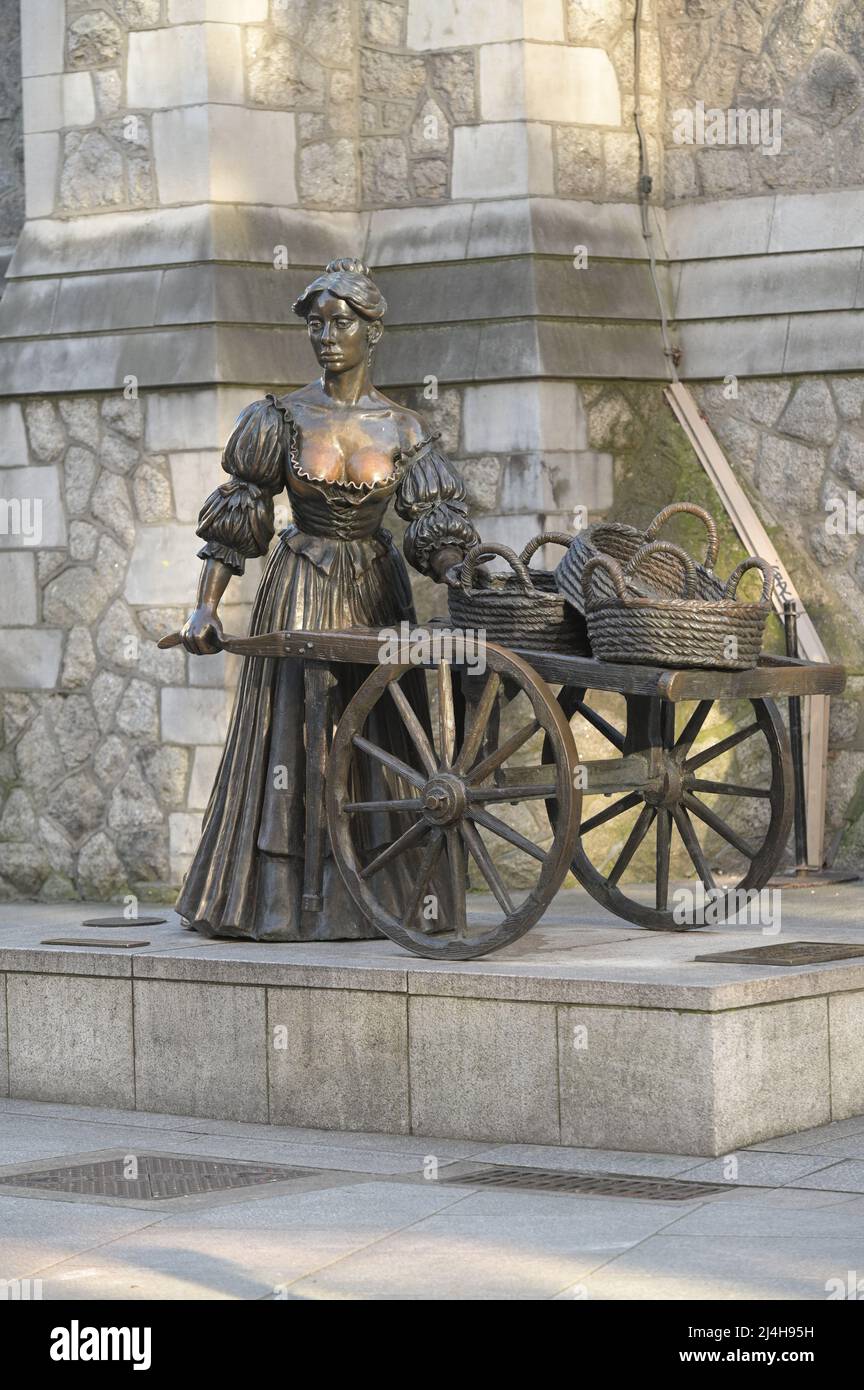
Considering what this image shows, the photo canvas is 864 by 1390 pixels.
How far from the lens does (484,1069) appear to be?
6512 mm

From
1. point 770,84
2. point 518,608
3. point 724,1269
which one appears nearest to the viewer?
point 724,1269

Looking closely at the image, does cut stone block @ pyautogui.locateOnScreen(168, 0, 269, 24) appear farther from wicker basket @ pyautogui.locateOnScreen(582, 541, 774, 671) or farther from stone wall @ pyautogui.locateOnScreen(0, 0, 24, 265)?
wicker basket @ pyautogui.locateOnScreen(582, 541, 774, 671)

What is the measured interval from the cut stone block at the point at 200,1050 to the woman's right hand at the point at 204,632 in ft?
3.43

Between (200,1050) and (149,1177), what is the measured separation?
0.90 metres

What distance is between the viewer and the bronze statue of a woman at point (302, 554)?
23.8 ft

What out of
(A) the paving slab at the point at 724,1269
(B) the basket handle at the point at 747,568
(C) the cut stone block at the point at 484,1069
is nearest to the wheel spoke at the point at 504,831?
(C) the cut stone block at the point at 484,1069

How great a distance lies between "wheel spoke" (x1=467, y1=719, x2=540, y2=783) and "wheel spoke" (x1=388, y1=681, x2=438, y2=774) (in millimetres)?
136

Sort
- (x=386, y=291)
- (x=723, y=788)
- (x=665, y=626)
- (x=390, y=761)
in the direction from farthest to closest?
(x=386, y=291) → (x=723, y=788) → (x=390, y=761) → (x=665, y=626)

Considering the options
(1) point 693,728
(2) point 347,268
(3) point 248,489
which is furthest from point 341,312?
(1) point 693,728

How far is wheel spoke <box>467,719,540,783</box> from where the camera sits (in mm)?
6555

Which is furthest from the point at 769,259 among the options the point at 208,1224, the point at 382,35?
the point at 208,1224

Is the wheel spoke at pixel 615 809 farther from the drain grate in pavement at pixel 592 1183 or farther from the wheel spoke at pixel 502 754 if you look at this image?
the drain grate in pavement at pixel 592 1183

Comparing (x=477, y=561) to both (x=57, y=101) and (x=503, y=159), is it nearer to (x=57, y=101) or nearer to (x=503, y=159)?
(x=503, y=159)

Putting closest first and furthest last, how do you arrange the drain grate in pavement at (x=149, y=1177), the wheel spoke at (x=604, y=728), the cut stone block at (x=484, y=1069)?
1. the drain grate in pavement at (x=149, y=1177)
2. the cut stone block at (x=484, y=1069)
3. the wheel spoke at (x=604, y=728)
